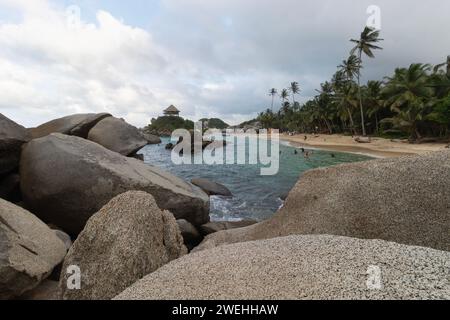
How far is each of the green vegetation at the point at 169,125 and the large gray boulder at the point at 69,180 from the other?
348 feet

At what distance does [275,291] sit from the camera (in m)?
3.19

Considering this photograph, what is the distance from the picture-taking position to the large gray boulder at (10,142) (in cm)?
849

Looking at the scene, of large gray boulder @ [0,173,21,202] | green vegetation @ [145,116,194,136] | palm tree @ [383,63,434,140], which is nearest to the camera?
large gray boulder @ [0,173,21,202]

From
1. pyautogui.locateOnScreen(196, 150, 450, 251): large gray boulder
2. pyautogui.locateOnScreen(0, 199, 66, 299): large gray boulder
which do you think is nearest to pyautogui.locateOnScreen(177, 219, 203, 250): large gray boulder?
pyautogui.locateOnScreen(196, 150, 450, 251): large gray boulder

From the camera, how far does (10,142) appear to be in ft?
28.2

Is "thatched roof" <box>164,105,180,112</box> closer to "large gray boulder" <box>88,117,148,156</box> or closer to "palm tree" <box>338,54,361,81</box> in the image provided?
"palm tree" <box>338,54,361,81</box>

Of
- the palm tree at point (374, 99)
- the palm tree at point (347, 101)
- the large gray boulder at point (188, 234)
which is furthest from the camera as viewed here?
the palm tree at point (347, 101)

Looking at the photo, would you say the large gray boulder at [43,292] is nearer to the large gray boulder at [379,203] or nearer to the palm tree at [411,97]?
the large gray boulder at [379,203]

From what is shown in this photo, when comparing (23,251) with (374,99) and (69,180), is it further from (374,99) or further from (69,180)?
(374,99)

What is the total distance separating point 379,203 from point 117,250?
4.53 m

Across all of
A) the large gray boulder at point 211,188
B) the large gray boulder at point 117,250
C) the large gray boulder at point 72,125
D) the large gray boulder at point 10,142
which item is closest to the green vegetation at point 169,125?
the large gray boulder at point 211,188

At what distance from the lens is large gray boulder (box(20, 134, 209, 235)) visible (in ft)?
26.1

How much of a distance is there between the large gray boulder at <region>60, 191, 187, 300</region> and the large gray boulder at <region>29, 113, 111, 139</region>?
346 inches
